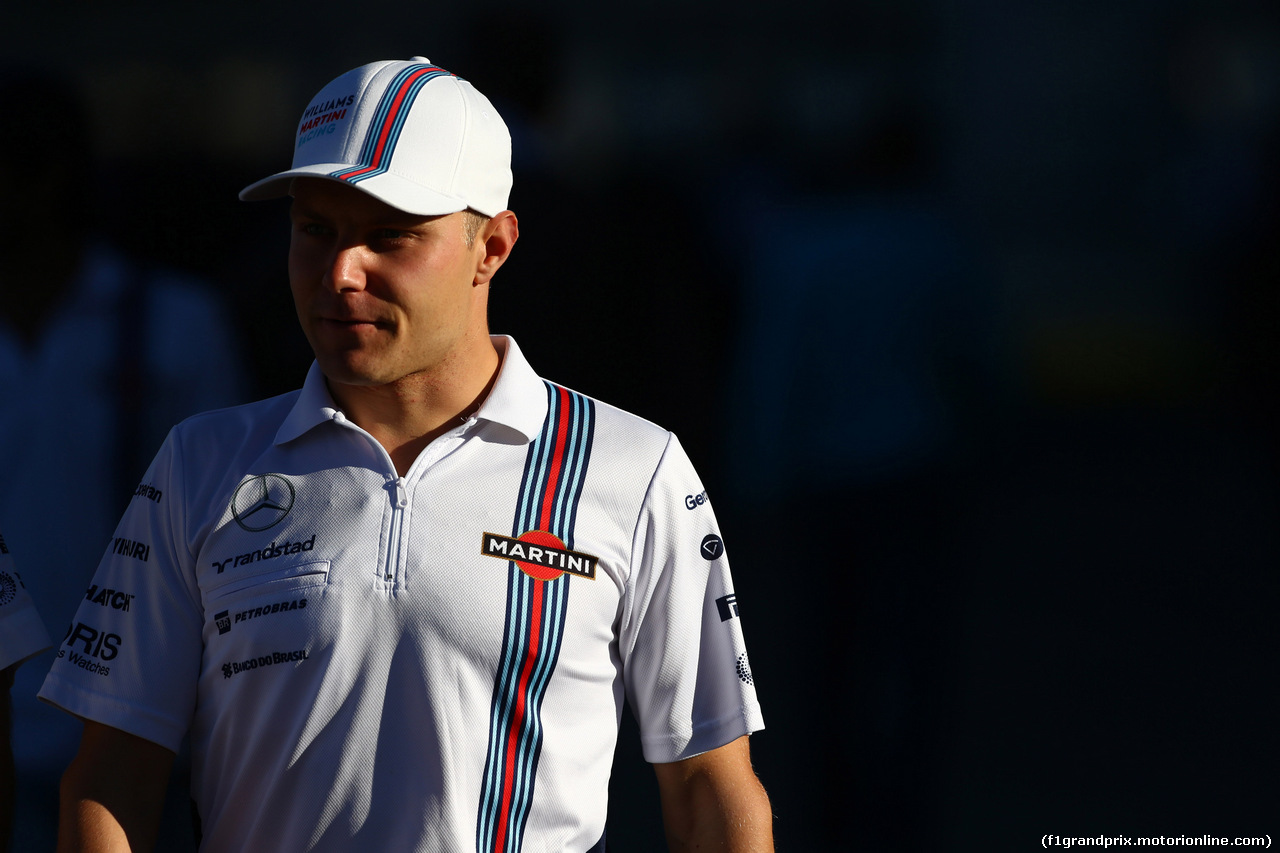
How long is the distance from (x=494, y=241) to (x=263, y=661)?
624 mm

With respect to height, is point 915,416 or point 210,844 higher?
point 915,416

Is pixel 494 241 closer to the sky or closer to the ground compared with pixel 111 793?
closer to the sky

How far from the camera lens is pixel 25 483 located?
2.49 meters

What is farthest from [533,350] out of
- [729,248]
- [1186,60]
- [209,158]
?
[1186,60]

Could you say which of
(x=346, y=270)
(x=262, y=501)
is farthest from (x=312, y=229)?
(x=262, y=501)

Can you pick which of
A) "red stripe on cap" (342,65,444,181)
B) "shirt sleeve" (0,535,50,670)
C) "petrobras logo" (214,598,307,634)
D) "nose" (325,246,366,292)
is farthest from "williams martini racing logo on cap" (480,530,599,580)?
"shirt sleeve" (0,535,50,670)

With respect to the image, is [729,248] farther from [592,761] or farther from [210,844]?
[210,844]

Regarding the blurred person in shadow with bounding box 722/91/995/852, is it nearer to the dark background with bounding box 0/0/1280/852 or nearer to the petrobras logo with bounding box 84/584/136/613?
the dark background with bounding box 0/0/1280/852

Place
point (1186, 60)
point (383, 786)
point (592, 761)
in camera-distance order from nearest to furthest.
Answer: point (383, 786) → point (592, 761) → point (1186, 60)

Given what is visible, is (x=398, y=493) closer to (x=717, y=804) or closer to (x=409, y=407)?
(x=409, y=407)

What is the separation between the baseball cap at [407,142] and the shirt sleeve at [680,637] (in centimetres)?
45

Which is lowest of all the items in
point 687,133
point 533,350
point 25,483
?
point 25,483

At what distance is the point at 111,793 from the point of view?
1.38m

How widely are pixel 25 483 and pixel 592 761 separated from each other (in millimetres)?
1661
